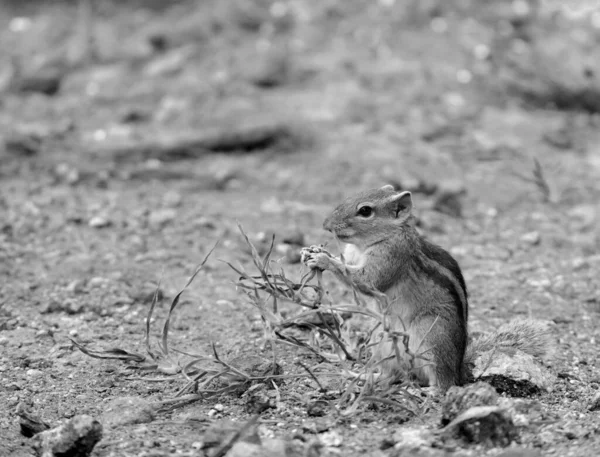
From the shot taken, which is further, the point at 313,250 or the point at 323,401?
the point at 313,250

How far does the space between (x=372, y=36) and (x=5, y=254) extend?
16.7 feet

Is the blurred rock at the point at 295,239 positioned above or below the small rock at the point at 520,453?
below

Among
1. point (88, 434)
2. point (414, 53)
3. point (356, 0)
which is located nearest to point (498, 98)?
point (414, 53)

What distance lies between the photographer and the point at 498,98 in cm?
862

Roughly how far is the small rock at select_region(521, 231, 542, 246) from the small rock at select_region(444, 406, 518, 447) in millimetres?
3085

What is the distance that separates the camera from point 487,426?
3271 mm

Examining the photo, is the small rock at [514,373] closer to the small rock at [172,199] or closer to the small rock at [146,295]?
the small rock at [146,295]

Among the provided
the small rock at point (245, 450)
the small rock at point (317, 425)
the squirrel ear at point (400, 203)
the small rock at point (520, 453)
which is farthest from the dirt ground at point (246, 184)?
the squirrel ear at point (400, 203)

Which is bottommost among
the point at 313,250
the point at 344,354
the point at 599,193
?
the point at 599,193

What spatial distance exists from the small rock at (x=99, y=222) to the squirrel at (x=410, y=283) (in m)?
2.31

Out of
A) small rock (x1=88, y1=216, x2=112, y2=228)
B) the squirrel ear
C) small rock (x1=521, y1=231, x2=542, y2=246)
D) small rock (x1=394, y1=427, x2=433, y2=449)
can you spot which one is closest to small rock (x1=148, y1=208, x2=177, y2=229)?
small rock (x1=88, y1=216, x2=112, y2=228)

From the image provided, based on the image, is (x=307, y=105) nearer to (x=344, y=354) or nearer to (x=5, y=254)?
(x=5, y=254)

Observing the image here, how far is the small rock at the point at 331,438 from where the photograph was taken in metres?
3.36

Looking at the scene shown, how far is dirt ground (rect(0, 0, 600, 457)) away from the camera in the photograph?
3977 mm
